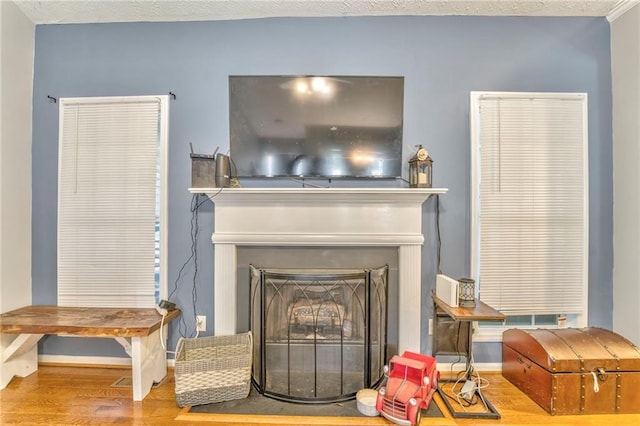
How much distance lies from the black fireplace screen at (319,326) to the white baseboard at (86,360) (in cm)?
113

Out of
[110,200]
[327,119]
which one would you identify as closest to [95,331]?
[110,200]

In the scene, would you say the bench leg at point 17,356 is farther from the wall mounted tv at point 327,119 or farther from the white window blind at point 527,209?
the white window blind at point 527,209

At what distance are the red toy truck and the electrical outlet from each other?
4.35 ft

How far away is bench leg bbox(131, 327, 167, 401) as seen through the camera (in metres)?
1.86

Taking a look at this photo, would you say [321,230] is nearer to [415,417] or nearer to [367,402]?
[367,402]

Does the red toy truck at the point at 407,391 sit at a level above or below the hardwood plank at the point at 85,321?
below

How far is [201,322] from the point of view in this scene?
2.21 metres

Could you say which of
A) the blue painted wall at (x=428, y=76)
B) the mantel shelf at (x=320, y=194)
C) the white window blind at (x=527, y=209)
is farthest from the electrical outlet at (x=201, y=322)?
the white window blind at (x=527, y=209)

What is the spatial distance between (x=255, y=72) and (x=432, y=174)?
1523 mm

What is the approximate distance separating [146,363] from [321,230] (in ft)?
4.67

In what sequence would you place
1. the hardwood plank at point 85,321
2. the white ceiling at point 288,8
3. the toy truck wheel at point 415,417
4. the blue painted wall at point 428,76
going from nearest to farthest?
the toy truck wheel at point 415,417, the hardwood plank at point 85,321, the white ceiling at point 288,8, the blue painted wall at point 428,76

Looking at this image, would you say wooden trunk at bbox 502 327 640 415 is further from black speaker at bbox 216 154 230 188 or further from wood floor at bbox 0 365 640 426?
black speaker at bbox 216 154 230 188

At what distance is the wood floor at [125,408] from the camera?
165cm

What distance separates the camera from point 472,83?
86.7 inches
